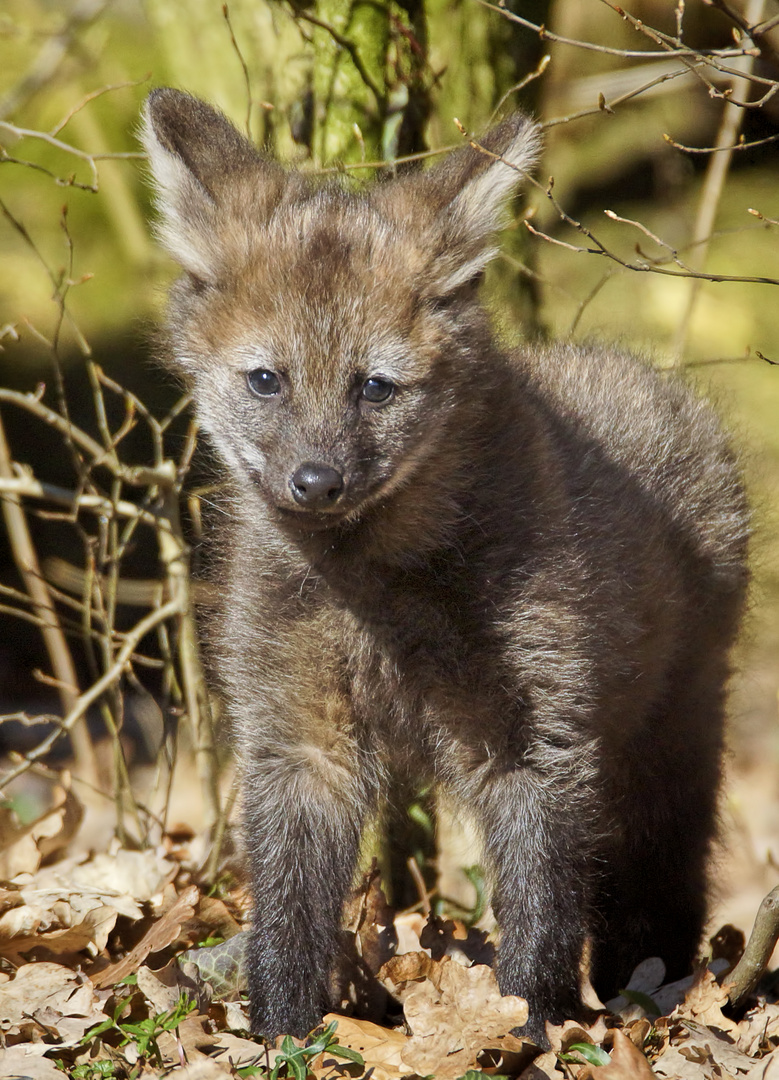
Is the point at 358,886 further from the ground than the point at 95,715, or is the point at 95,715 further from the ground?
the point at 358,886

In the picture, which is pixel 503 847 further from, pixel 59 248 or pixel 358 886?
pixel 59 248

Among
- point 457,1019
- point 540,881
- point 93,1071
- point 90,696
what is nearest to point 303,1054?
point 457,1019

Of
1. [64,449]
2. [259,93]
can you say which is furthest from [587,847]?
[64,449]

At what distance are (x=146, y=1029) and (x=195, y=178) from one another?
96.2 inches

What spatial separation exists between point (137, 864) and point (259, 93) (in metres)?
3.16

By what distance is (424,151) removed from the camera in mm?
4492

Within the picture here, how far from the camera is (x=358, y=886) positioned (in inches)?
155

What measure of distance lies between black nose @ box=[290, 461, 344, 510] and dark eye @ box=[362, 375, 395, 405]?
0.30 meters

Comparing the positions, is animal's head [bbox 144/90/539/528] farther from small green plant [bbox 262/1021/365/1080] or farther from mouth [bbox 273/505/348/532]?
small green plant [bbox 262/1021/365/1080]

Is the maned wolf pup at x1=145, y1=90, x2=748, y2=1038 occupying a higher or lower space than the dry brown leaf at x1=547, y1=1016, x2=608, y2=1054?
higher

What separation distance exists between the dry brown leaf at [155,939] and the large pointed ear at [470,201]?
7.10 feet

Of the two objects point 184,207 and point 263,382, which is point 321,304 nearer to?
point 263,382

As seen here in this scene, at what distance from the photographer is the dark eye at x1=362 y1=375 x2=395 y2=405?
3.15 meters

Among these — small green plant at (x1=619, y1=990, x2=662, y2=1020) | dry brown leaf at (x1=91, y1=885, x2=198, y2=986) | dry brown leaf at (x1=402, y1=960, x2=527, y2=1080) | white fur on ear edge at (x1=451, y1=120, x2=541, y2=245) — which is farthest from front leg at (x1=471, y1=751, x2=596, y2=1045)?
white fur on ear edge at (x1=451, y1=120, x2=541, y2=245)
